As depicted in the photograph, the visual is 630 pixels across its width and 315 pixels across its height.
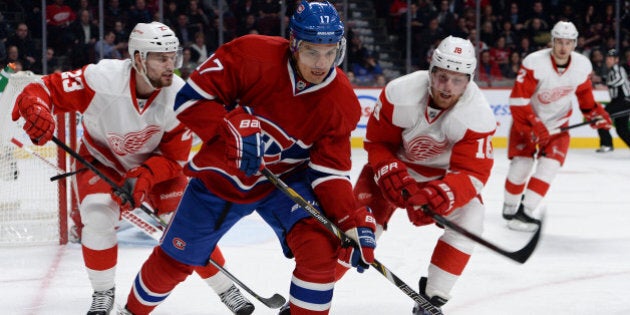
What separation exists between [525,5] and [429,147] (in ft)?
23.7

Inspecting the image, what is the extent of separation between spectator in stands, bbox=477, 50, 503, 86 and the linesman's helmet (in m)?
6.71

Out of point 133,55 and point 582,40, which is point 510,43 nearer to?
point 582,40

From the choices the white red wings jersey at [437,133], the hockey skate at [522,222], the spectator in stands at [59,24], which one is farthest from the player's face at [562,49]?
the spectator in stands at [59,24]

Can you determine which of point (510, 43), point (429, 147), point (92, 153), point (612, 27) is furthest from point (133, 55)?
point (612, 27)

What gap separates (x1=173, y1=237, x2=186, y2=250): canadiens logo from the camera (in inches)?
97.4

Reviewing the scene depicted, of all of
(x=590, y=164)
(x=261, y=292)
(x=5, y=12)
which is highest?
(x=5, y=12)

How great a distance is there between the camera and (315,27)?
2273 millimetres

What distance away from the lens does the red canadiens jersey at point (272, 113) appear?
2328 millimetres

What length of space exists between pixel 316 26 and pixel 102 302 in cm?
123

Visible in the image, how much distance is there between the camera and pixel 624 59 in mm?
9305

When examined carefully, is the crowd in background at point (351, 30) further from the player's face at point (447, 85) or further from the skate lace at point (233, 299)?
the player's face at point (447, 85)

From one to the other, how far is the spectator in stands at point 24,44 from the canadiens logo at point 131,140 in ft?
17.5

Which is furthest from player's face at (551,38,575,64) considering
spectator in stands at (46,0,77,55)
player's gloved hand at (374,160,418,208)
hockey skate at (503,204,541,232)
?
spectator in stands at (46,0,77,55)

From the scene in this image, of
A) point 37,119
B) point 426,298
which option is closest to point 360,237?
point 426,298
